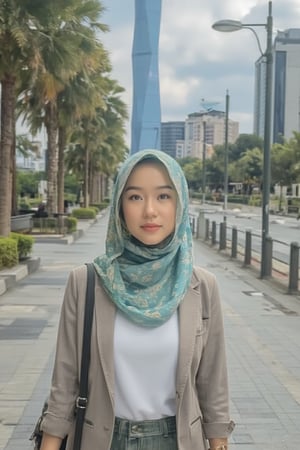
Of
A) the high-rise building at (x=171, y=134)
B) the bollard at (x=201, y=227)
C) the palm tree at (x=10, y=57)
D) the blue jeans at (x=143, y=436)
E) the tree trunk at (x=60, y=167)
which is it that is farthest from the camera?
the high-rise building at (x=171, y=134)

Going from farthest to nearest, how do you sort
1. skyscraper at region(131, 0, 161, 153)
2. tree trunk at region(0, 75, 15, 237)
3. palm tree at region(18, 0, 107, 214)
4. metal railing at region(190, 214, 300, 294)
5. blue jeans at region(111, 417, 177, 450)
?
skyscraper at region(131, 0, 161, 153) < tree trunk at region(0, 75, 15, 237) < palm tree at region(18, 0, 107, 214) < metal railing at region(190, 214, 300, 294) < blue jeans at region(111, 417, 177, 450)

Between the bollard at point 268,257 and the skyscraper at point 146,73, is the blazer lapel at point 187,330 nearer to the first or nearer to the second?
the bollard at point 268,257

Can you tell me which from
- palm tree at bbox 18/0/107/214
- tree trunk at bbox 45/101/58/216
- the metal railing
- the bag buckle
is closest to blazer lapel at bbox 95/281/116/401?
the bag buckle

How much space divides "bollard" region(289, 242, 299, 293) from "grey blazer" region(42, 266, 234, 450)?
31.5 ft

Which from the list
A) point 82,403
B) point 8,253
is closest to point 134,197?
point 82,403

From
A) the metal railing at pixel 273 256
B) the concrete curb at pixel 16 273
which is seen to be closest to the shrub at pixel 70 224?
the metal railing at pixel 273 256

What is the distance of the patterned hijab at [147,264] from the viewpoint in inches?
79.3

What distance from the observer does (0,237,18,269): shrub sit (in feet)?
42.4

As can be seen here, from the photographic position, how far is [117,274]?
6.72ft

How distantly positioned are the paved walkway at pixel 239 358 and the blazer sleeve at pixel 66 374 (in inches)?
94.9

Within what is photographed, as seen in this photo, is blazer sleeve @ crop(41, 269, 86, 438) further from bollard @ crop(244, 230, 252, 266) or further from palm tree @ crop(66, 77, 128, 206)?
palm tree @ crop(66, 77, 128, 206)

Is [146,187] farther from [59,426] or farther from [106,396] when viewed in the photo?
[59,426]

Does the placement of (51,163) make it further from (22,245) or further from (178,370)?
(178,370)

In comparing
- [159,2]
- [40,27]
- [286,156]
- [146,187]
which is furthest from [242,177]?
[146,187]
